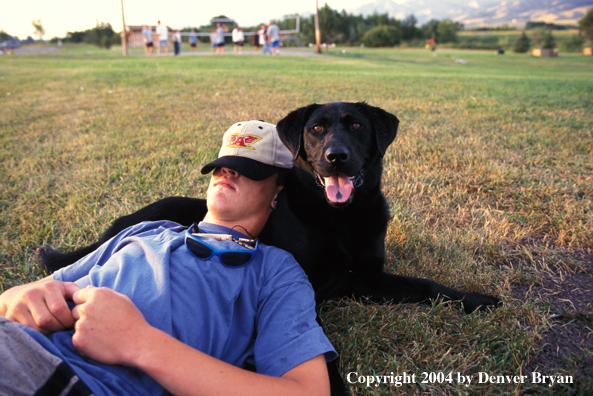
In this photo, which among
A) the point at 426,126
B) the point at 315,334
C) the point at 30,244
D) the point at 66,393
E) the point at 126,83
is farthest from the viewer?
the point at 126,83

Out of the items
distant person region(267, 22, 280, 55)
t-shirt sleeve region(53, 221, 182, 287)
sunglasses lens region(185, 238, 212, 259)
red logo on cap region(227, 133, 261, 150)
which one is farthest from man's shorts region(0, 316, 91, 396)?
distant person region(267, 22, 280, 55)

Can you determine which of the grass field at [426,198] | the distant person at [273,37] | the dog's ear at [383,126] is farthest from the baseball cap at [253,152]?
the distant person at [273,37]

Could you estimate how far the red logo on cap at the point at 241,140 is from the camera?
6.32ft

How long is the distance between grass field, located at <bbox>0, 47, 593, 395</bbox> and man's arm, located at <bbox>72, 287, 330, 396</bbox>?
0.64 meters

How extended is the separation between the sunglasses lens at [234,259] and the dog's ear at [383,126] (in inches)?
43.4

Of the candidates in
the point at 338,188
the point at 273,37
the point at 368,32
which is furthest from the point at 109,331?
the point at 368,32

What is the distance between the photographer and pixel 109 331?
1.11m

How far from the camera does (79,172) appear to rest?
160 inches

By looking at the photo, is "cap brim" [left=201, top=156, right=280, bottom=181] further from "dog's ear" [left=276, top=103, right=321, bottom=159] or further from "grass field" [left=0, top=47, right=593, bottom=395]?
"grass field" [left=0, top=47, right=593, bottom=395]

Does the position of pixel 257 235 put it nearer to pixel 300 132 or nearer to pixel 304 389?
pixel 300 132

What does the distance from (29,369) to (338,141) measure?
160 centimetres

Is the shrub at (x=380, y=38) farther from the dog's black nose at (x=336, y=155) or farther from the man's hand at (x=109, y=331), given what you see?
the man's hand at (x=109, y=331)

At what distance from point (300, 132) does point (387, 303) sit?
42.8 inches

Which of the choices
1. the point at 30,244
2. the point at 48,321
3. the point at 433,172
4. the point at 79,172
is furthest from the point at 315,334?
the point at 79,172
